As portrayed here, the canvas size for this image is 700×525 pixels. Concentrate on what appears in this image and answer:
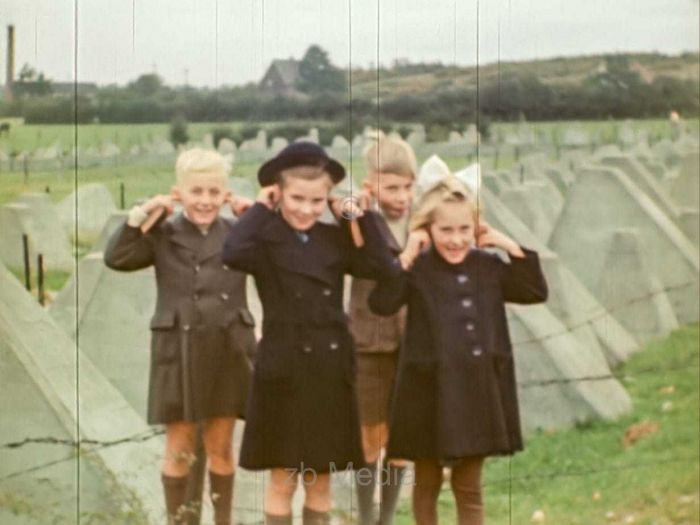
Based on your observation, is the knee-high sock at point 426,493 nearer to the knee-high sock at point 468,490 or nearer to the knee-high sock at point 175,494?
the knee-high sock at point 468,490

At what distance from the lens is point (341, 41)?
209 inches

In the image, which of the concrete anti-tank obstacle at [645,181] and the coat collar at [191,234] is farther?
the concrete anti-tank obstacle at [645,181]

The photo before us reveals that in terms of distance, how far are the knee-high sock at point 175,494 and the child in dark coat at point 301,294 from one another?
28 centimetres

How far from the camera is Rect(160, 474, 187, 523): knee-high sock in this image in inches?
212

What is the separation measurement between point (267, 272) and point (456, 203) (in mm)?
720

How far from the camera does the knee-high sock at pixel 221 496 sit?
5363 millimetres

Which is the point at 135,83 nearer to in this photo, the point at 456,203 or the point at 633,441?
the point at 456,203

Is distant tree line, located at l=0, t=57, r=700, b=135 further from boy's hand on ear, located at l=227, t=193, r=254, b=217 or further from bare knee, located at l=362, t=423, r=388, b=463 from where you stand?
bare knee, located at l=362, t=423, r=388, b=463

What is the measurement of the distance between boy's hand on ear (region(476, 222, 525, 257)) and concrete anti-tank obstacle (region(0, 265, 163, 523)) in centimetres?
138

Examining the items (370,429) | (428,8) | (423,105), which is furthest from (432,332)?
(428,8)

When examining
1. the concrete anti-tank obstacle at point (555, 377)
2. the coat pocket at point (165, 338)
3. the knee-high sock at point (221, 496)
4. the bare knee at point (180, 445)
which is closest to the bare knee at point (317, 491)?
the knee-high sock at point (221, 496)

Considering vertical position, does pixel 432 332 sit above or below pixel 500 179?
below

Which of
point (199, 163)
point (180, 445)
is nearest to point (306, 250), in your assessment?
point (199, 163)

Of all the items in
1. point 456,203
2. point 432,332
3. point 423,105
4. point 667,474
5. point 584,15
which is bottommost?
→ point 667,474
